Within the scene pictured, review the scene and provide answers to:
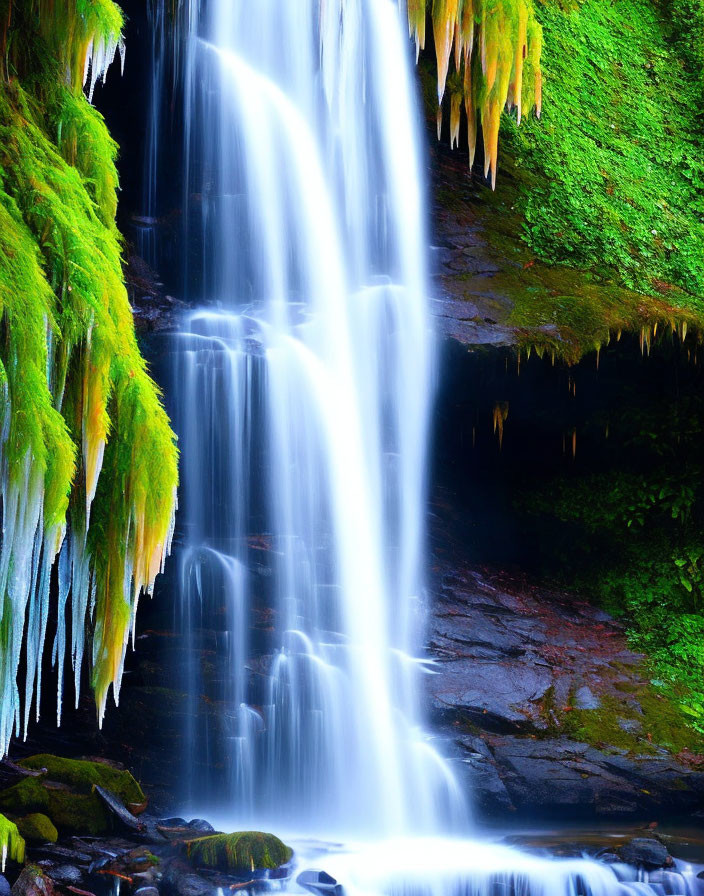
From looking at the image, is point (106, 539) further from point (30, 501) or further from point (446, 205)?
point (446, 205)

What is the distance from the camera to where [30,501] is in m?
3.46

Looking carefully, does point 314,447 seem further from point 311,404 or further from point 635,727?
point 635,727

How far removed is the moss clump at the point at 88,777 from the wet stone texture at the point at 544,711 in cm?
250

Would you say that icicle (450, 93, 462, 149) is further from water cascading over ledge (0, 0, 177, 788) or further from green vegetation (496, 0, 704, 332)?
water cascading over ledge (0, 0, 177, 788)

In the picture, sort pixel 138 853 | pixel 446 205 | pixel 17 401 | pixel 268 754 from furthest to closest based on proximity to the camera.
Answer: pixel 446 205
pixel 268 754
pixel 138 853
pixel 17 401

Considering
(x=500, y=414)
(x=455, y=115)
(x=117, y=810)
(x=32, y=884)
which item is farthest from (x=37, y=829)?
(x=455, y=115)

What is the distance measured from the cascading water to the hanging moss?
0.69 m

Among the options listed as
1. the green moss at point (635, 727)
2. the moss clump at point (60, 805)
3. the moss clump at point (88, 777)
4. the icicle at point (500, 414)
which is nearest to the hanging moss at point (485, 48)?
the icicle at point (500, 414)

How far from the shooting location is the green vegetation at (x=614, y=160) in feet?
31.3

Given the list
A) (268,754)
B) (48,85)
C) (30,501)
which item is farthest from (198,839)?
(48,85)

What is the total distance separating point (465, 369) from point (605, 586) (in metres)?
2.92

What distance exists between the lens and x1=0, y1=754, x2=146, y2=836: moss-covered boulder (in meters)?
5.52

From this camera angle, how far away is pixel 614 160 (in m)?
10.8

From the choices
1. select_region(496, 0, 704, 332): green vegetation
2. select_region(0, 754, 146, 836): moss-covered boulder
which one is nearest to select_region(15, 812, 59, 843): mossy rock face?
select_region(0, 754, 146, 836): moss-covered boulder
